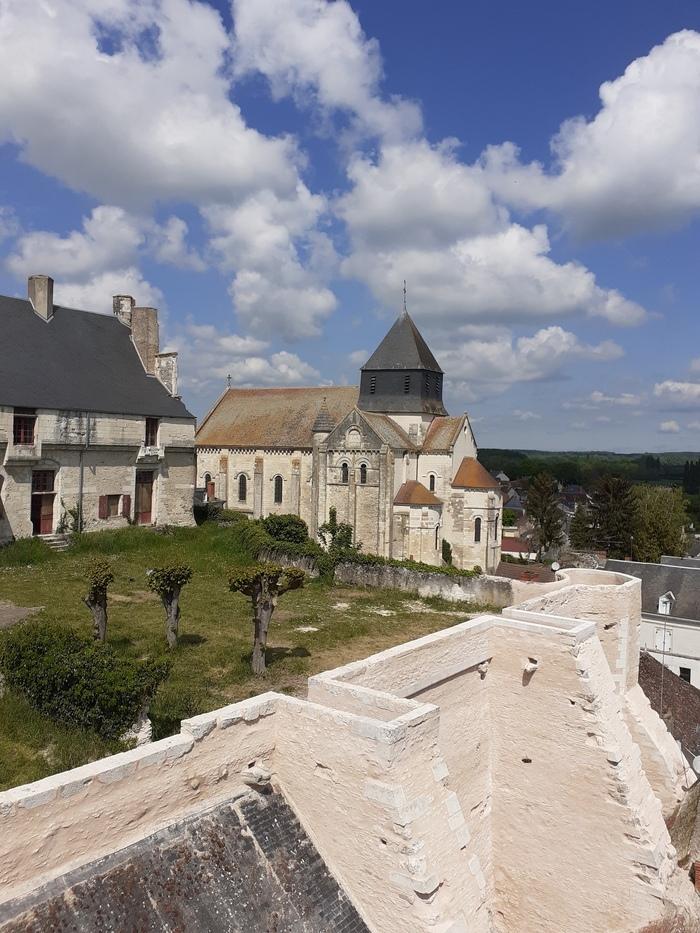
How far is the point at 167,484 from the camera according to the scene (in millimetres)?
29031

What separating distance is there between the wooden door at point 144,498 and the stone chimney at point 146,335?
5.14 metres

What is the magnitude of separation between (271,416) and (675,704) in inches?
1144

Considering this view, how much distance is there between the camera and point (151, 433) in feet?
93.8

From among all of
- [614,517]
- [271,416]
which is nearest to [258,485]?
[271,416]

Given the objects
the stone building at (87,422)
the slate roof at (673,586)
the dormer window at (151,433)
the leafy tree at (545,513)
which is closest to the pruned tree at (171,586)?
the stone building at (87,422)

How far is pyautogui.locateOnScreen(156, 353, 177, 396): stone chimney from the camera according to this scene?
30.2 m

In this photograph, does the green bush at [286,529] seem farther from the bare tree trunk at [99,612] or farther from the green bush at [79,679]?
the green bush at [79,679]

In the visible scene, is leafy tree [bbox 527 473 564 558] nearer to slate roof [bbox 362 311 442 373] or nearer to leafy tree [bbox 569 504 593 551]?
leafy tree [bbox 569 504 593 551]

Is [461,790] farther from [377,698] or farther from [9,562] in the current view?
[9,562]

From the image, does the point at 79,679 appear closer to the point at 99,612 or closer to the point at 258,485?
the point at 99,612

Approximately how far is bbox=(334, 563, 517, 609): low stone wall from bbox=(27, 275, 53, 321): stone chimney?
16089mm

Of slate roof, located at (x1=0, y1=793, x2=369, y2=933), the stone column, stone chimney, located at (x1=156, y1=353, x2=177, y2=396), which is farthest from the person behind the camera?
the stone column

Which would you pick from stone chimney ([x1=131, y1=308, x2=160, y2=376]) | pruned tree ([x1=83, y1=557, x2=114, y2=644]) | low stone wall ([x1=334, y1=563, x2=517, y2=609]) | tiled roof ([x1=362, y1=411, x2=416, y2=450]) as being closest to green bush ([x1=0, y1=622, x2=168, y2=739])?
pruned tree ([x1=83, y1=557, x2=114, y2=644])

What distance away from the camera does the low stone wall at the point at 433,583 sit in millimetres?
22609
